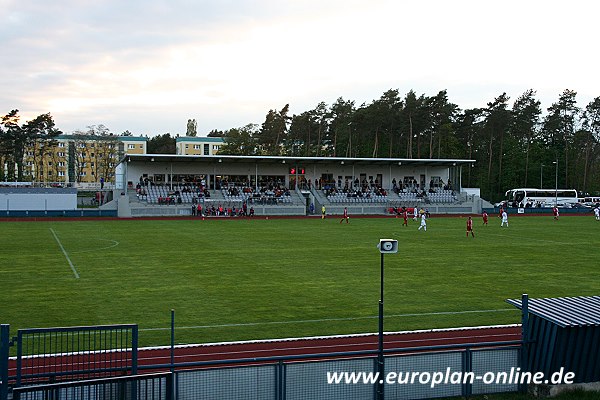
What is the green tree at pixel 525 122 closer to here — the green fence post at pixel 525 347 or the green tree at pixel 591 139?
the green tree at pixel 591 139

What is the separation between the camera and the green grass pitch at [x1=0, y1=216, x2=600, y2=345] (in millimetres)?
16516

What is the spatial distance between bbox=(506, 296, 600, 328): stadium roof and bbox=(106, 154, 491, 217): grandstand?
53.8m

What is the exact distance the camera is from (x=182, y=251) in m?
31.4

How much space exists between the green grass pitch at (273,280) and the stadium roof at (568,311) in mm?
4544

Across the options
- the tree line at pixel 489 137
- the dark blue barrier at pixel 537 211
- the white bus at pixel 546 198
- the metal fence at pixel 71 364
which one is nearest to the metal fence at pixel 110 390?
the metal fence at pixel 71 364

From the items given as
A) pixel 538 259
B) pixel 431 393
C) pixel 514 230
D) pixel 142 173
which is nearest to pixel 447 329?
pixel 431 393

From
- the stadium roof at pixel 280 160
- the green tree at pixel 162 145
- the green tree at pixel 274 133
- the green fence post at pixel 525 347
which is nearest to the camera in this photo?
the green fence post at pixel 525 347

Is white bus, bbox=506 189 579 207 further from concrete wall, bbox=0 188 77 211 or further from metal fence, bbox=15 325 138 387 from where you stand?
metal fence, bbox=15 325 138 387

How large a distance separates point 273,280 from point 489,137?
8885 centimetres

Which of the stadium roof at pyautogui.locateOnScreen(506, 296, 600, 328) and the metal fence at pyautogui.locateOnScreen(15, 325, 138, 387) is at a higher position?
the stadium roof at pyautogui.locateOnScreen(506, 296, 600, 328)

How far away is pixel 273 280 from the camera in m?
22.9

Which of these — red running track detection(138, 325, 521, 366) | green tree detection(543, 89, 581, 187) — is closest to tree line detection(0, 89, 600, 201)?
green tree detection(543, 89, 581, 187)

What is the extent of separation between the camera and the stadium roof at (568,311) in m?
10.7

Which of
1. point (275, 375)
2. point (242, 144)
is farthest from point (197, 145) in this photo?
point (275, 375)
